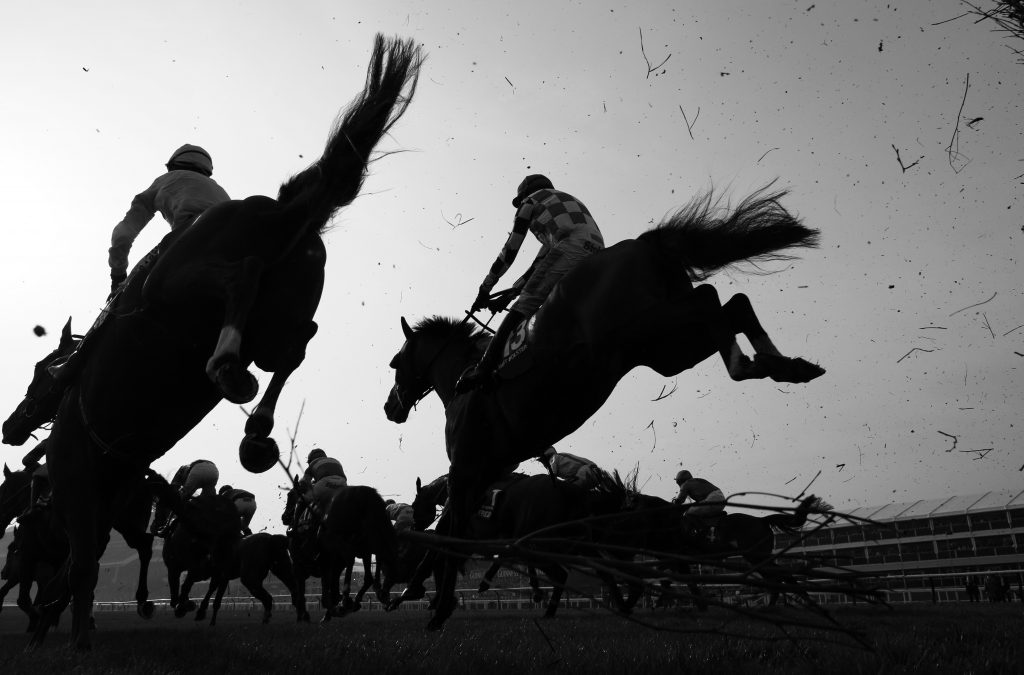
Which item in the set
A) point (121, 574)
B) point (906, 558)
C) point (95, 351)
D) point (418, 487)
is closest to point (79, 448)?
point (95, 351)

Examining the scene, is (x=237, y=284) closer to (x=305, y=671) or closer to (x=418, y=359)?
(x=305, y=671)

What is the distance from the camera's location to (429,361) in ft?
23.8

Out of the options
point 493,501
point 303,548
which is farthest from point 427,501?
point 303,548

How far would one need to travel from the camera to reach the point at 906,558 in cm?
2878

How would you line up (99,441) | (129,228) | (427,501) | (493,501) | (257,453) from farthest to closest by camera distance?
1. (493,501)
2. (427,501)
3. (129,228)
4. (99,441)
5. (257,453)

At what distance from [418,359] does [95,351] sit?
9.44 ft

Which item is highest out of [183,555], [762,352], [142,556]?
[762,352]

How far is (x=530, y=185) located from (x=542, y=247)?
595 mm

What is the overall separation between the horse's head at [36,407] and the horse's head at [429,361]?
8.71ft

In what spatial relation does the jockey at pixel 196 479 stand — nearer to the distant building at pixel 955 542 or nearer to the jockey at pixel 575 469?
the jockey at pixel 575 469

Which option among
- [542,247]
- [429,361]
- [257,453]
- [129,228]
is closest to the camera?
[257,453]

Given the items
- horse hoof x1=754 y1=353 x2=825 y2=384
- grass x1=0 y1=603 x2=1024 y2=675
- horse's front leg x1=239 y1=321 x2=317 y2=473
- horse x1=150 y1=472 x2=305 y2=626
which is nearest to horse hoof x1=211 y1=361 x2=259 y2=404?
horse's front leg x1=239 y1=321 x2=317 y2=473

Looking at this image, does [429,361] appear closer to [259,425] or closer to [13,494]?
[259,425]

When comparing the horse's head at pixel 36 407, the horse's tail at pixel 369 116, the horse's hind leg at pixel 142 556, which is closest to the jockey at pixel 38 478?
the horse's hind leg at pixel 142 556
